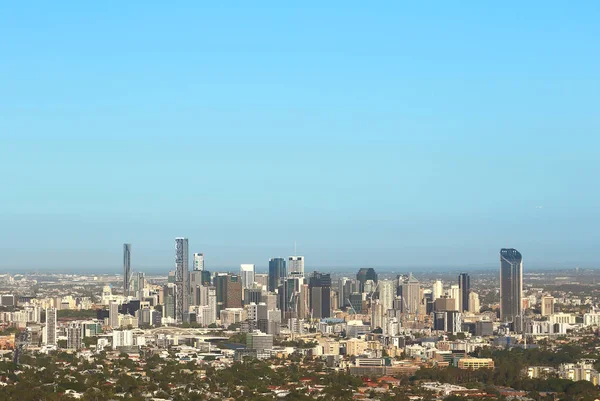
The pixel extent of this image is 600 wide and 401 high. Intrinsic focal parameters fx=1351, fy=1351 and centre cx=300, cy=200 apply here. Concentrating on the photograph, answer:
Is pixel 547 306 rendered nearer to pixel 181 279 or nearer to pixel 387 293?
pixel 387 293

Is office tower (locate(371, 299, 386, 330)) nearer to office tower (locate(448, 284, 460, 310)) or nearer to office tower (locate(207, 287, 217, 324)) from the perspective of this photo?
office tower (locate(448, 284, 460, 310))

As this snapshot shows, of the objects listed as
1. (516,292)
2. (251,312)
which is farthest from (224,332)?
(516,292)

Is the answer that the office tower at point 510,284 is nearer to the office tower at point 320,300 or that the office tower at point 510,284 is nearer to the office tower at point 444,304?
the office tower at point 444,304

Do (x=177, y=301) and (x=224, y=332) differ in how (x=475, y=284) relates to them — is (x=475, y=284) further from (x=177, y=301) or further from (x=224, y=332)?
(x=224, y=332)

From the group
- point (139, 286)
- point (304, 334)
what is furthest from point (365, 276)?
point (304, 334)

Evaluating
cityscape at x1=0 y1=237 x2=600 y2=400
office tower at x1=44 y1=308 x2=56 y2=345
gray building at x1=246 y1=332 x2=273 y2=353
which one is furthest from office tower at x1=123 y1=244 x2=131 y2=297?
gray building at x1=246 y1=332 x2=273 y2=353
